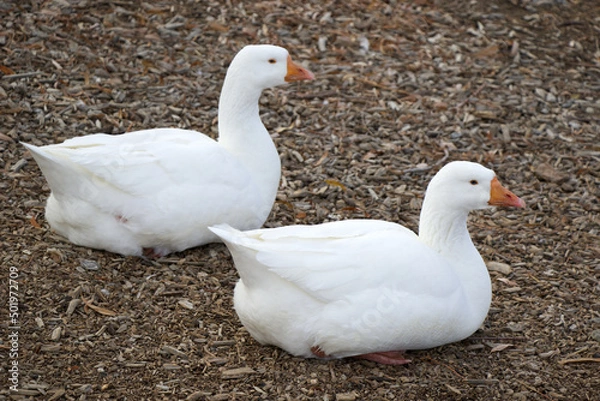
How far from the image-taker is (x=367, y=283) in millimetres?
4441

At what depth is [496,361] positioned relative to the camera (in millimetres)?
4805

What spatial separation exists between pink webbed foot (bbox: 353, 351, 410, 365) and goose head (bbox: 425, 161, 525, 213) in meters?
0.88

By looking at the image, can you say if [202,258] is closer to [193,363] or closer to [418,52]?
[193,363]

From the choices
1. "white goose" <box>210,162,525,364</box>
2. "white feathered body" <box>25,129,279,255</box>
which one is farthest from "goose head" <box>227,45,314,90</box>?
"white goose" <box>210,162,525,364</box>

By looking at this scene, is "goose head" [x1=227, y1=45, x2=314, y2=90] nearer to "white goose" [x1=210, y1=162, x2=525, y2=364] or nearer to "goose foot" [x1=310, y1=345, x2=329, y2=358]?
"white goose" [x1=210, y1=162, x2=525, y2=364]

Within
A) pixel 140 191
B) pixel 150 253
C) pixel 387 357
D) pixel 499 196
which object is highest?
pixel 499 196

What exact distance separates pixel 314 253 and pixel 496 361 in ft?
4.12

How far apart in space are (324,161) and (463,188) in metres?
2.13

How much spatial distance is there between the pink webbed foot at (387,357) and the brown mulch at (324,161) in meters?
0.04

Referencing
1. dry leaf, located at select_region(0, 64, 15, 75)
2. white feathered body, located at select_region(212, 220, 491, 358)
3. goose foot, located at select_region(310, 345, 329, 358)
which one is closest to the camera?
white feathered body, located at select_region(212, 220, 491, 358)

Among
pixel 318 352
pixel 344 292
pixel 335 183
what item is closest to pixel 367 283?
pixel 344 292

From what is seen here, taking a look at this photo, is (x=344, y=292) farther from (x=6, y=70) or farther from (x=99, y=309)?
(x=6, y=70)

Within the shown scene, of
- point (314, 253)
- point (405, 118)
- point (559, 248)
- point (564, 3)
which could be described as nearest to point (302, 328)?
point (314, 253)

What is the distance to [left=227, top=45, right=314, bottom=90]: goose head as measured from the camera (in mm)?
5723
